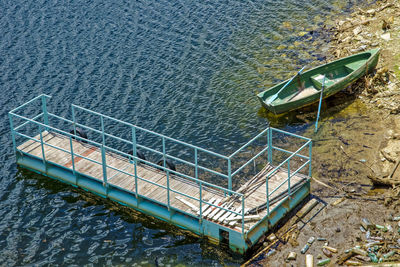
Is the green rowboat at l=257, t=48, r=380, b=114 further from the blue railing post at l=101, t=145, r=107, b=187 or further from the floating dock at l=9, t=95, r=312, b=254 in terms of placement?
the blue railing post at l=101, t=145, r=107, b=187

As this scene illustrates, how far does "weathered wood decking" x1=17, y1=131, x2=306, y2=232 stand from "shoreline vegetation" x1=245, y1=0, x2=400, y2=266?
144 cm

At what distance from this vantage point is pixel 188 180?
27.3 metres

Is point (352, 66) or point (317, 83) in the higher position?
point (352, 66)

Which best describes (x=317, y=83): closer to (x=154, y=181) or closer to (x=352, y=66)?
(x=352, y=66)

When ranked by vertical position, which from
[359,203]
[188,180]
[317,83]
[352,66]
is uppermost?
[352,66]

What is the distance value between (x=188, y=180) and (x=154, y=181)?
4.73 feet

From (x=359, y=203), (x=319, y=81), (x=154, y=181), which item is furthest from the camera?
(x=319, y=81)

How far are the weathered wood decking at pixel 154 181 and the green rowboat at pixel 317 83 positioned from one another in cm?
666

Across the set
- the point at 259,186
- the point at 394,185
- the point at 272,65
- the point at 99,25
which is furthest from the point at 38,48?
the point at 394,185

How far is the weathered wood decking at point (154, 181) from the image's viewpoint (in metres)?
25.0

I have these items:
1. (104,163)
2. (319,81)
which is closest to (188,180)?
(104,163)

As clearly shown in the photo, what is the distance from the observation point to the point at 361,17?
133 feet

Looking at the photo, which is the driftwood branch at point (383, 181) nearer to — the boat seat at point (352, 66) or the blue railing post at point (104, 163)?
the boat seat at point (352, 66)

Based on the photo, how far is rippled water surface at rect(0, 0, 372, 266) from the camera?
2552 centimetres
